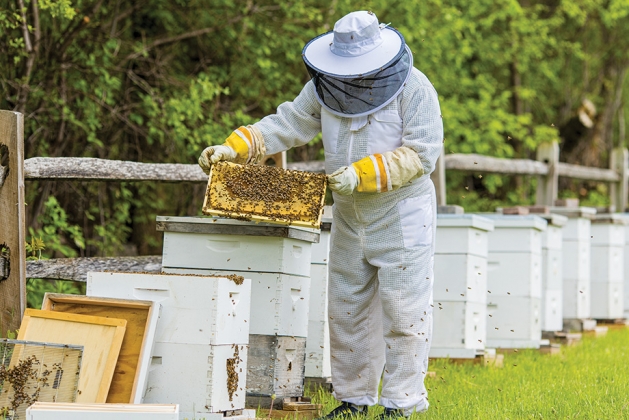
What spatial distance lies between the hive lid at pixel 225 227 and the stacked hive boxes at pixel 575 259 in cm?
424

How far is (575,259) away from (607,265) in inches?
33.4

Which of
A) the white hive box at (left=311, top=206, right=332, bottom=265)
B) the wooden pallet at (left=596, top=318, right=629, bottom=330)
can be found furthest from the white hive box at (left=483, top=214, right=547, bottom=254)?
the wooden pallet at (left=596, top=318, right=629, bottom=330)

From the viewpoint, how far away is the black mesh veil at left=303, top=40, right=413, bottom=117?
3.93 metres

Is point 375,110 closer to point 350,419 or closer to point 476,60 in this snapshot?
point 350,419

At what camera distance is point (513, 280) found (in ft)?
21.2

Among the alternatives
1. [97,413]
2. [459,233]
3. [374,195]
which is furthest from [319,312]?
[97,413]

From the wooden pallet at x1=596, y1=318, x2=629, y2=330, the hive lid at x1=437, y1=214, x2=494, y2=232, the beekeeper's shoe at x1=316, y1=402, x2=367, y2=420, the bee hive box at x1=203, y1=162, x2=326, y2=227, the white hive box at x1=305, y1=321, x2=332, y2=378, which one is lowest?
the beekeeper's shoe at x1=316, y1=402, x2=367, y2=420

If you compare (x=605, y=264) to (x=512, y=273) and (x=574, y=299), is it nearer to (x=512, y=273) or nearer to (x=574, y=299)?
(x=574, y=299)

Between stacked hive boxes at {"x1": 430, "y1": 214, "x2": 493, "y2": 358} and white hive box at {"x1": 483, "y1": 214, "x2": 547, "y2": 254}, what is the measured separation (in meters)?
0.54

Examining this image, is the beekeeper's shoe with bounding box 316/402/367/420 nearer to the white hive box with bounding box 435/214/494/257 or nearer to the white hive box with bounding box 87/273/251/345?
the white hive box with bounding box 87/273/251/345

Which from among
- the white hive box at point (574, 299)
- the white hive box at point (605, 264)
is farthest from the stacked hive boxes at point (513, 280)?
the white hive box at point (605, 264)

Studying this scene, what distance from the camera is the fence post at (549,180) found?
1008 centimetres

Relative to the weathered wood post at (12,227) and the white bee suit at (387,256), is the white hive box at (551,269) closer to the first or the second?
the white bee suit at (387,256)

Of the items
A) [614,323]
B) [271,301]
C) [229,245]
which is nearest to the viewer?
[271,301]
